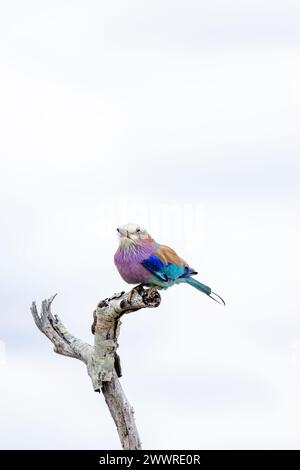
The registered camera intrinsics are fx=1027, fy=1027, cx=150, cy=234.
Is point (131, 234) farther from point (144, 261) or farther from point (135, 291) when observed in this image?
point (135, 291)

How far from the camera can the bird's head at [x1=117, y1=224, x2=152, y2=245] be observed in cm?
784

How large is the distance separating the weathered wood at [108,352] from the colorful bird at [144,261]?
172 millimetres

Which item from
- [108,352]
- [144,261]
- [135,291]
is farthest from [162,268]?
[108,352]

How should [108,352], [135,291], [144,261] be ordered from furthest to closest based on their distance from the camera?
1. [108,352]
2. [135,291]
3. [144,261]

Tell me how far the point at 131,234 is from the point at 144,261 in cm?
23

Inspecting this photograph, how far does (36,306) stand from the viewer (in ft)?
28.5

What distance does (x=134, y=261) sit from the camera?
7809mm

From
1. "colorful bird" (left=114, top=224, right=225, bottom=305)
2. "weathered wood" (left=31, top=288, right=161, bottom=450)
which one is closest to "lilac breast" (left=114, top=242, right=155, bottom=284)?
"colorful bird" (left=114, top=224, right=225, bottom=305)

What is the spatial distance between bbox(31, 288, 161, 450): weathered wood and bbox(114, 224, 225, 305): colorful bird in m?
0.17

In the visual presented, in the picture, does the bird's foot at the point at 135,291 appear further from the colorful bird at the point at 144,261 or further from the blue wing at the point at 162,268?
the blue wing at the point at 162,268
